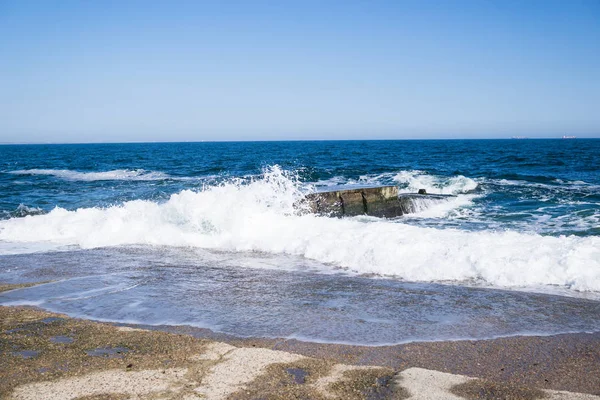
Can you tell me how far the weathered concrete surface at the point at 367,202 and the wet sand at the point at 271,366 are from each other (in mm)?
8720

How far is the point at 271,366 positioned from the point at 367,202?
1078 centimetres

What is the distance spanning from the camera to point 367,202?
14523mm

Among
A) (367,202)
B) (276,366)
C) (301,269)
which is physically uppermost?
(367,202)

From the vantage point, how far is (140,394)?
3.57 metres

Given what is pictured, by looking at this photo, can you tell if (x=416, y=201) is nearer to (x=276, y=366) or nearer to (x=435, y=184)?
(x=435, y=184)

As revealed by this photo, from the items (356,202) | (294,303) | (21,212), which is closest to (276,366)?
(294,303)

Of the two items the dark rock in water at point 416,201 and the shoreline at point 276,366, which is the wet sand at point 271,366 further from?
the dark rock in water at point 416,201

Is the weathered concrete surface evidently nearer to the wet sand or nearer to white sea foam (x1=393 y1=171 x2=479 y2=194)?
white sea foam (x1=393 y1=171 x2=479 y2=194)

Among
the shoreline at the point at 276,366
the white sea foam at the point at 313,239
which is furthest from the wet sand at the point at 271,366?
the white sea foam at the point at 313,239

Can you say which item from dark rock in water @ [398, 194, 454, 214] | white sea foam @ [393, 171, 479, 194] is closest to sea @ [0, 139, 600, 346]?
dark rock in water @ [398, 194, 454, 214]

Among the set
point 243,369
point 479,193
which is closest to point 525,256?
point 243,369

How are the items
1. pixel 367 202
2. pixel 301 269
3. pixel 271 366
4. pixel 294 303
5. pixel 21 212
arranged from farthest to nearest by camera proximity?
pixel 21 212 < pixel 367 202 < pixel 301 269 < pixel 294 303 < pixel 271 366

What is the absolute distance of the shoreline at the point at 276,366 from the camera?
3.65 m

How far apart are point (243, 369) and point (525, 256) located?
5604 millimetres
